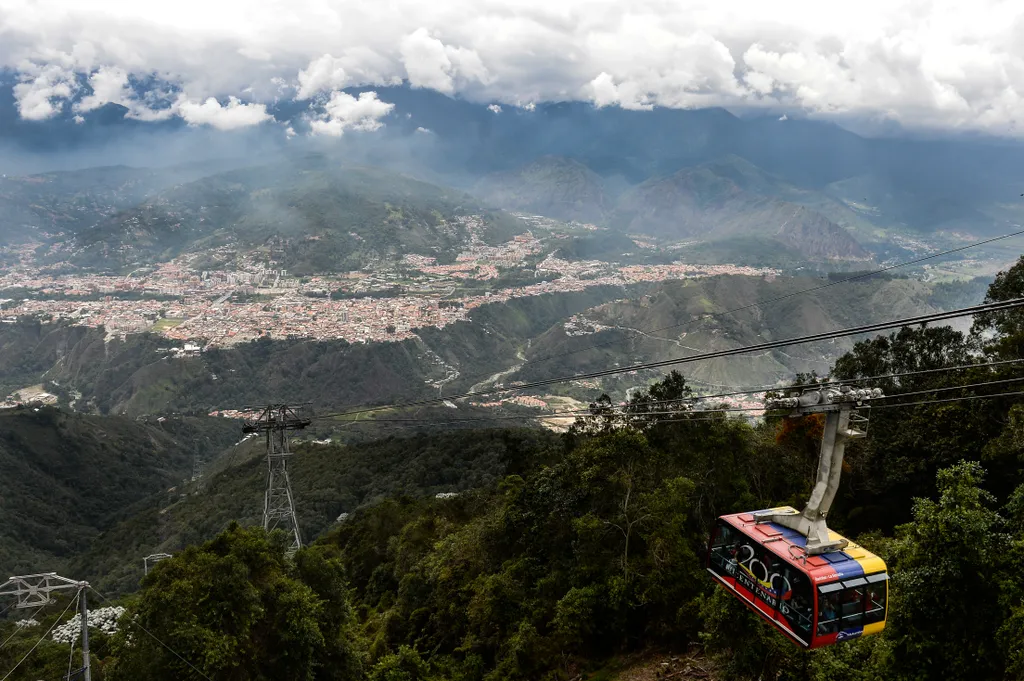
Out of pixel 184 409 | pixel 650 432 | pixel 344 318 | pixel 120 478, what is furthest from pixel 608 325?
pixel 650 432

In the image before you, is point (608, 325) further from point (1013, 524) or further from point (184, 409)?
point (1013, 524)

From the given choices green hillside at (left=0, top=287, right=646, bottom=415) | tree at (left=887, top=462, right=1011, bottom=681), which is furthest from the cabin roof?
green hillside at (left=0, top=287, right=646, bottom=415)

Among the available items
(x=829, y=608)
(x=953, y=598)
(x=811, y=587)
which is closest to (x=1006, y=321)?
(x=953, y=598)

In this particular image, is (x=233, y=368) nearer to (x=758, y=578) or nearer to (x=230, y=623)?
(x=230, y=623)

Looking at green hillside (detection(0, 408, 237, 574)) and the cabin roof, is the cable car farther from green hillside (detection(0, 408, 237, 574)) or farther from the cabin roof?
green hillside (detection(0, 408, 237, 574))

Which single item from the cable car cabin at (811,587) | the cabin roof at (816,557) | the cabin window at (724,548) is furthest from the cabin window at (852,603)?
the cabin window at (724,548)

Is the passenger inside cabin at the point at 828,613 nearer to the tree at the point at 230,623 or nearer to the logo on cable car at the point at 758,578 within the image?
the logo on cable car at the point at 758,578
